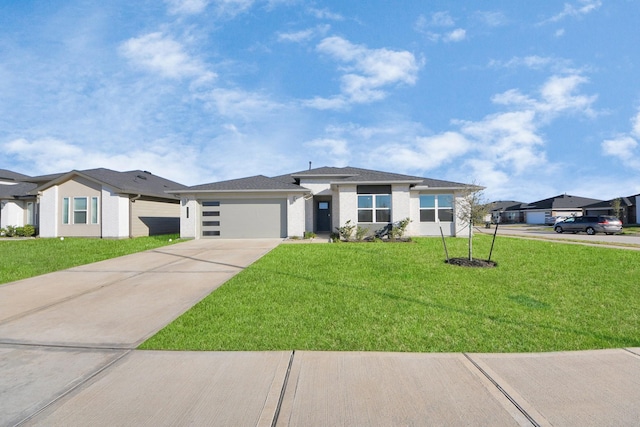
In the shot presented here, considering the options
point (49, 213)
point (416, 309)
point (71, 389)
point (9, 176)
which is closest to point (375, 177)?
point (416, 309)

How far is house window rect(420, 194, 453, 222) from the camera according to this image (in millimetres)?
16688

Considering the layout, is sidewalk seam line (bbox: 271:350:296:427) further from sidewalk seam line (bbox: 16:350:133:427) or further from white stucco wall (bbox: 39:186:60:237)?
white stucco wall (bbox: 39:186:60:237)

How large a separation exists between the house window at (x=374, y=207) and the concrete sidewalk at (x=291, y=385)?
11.8m

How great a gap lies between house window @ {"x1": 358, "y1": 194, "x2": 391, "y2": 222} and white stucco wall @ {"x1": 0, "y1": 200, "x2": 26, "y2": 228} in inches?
914

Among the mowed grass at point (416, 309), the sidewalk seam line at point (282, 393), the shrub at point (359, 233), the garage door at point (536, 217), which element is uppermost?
the garage door at point (536, 217)

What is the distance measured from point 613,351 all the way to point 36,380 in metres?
6.44

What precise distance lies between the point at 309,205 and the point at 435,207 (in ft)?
24.2

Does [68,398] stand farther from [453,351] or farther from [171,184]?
[171,184]

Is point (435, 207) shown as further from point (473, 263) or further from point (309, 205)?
point (473, 263)

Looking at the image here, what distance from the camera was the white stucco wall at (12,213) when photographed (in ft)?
64.0

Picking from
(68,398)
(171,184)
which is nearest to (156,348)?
(68,398)

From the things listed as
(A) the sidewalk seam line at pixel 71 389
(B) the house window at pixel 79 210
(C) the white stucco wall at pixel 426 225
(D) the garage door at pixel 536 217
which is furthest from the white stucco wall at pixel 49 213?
(D) the garage door at pixel 536 217

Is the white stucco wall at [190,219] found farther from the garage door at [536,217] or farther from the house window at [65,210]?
the garage door at [536,217]

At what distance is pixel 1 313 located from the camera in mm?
4793
